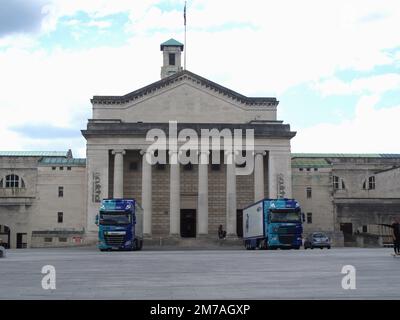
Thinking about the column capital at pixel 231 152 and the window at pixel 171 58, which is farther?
the window at pixel 171 58

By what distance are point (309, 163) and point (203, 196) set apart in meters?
19.1

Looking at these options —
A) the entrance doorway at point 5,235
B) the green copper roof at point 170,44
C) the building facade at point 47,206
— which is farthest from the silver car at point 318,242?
the green copper roof at point 170,44

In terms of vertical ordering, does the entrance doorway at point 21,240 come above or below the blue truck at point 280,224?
below

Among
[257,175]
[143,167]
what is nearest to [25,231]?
[143,167]

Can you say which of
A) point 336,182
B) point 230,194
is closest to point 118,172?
point 230,194

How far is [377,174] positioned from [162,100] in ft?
107

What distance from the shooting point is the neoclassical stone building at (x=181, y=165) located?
69875mm

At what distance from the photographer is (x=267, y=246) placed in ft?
168

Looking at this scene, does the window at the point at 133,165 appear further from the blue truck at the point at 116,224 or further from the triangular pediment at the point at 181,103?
the blue truck at the point at 116,224

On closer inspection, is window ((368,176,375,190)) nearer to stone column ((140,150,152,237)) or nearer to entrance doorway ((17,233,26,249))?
stone column ((140,150,152,237))

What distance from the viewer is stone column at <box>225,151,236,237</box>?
69.8 m

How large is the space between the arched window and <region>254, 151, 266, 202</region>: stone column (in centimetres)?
2986

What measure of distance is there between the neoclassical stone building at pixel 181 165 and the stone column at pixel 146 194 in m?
0.11
